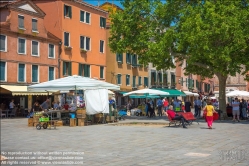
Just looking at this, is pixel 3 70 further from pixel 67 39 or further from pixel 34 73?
pixel 67 39

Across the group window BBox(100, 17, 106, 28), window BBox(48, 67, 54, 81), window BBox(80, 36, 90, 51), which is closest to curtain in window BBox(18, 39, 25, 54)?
window BBox(48, 67, 54, 81)

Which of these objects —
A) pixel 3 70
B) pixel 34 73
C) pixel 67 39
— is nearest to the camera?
pixel 3 70

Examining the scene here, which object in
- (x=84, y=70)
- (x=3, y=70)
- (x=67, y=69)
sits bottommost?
(x=3, y=70)

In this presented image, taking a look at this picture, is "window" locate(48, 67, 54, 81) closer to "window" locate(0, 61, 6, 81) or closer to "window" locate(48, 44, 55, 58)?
"window" locate(48, 44, 55, 58)

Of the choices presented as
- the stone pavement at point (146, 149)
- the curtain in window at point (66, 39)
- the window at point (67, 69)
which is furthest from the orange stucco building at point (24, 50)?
the stone pavement at point (146, 149)

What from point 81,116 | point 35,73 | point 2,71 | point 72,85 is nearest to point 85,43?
point 35,73

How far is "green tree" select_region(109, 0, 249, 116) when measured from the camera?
75.6ft

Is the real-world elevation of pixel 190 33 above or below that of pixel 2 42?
below

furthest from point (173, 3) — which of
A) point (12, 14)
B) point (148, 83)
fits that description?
point (148, 83)

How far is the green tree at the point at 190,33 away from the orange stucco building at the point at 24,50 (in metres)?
10.2

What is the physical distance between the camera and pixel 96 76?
149 feet

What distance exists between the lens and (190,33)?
23.5 meters

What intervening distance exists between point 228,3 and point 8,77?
19.9 meters

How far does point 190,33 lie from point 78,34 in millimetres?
21335
